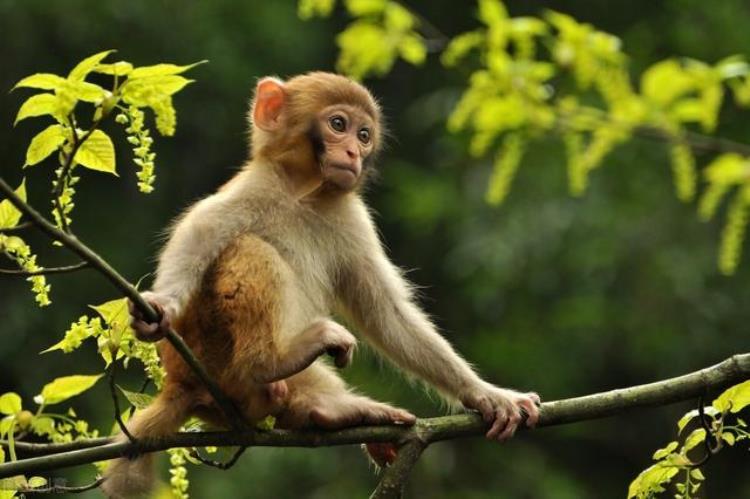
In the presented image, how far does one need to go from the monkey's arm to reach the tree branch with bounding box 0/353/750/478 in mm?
650

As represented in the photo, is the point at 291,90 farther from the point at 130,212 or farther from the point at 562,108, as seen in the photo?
the point at 130,212

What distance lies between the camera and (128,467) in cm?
467

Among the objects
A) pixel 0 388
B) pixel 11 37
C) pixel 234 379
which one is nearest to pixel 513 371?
pixel 0 388

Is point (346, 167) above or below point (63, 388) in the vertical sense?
above

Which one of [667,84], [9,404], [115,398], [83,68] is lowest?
[9,404]

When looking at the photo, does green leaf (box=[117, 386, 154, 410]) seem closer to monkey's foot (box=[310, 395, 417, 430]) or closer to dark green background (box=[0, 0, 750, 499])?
monkey's foot (box=[310, 395, 417, 430])

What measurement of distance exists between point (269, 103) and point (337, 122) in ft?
1.08

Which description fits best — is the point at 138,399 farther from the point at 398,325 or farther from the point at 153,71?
the point at 398,325

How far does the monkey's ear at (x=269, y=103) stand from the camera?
6.05 m

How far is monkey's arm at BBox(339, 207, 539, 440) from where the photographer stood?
5617mm

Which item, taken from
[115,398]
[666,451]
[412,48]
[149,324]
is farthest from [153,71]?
[412,48]

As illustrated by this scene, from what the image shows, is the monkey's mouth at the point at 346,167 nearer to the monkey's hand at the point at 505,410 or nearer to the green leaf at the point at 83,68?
the monkey's hand at the point at 505,410

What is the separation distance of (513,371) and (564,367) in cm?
55

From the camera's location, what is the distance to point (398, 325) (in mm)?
5781
